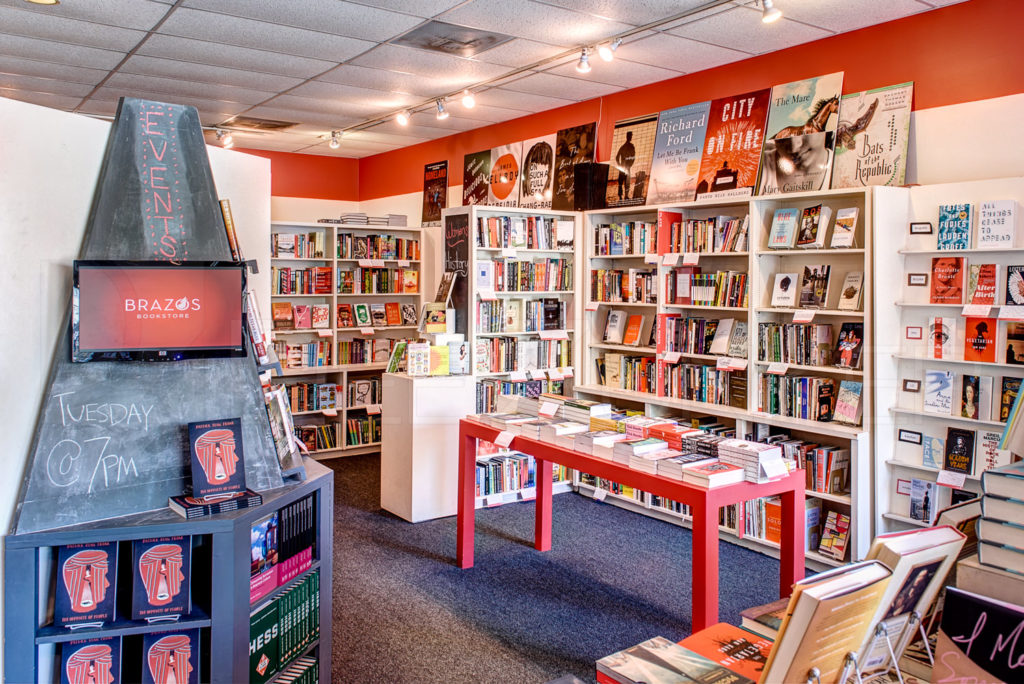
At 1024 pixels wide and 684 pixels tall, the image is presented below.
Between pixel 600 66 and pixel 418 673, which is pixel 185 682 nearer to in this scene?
pixel 418 673

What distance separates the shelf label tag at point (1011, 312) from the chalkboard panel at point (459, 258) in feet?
10.6

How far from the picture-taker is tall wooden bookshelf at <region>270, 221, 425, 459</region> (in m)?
7.17

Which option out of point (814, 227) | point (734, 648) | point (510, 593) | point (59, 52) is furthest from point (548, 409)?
point (59, 52)

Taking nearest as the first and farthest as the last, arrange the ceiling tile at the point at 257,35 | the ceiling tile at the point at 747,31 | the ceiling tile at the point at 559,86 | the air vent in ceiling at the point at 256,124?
1. the ceiling tile at the point at 747,31
2. the ceiling tile at the point at 257,35
3. the ceiling tile at the point at 559,86
4. the air vent in ceiling at the point at 256,124

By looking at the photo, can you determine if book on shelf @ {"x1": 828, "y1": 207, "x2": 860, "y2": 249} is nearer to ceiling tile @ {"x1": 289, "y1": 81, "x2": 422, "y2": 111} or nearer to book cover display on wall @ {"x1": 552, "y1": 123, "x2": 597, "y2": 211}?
book cover display on wall @ {"x1": 552, "y1": 123, "x2": 597, "y2": 211}

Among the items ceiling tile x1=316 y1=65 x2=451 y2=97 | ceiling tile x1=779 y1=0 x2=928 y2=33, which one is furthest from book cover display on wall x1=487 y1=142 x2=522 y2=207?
ceiling tile x1=779 y1=0 x2=928 y2=33

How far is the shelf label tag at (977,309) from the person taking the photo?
12.3 ft

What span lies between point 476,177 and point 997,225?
4.82m

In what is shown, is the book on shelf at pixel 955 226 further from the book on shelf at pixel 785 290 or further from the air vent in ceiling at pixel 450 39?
the air vent in ceiling at pixel 450 39

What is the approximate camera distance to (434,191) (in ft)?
26.8

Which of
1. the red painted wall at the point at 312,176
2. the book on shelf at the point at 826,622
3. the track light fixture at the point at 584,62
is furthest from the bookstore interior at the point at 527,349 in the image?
the red painted wall at the point at 312,176

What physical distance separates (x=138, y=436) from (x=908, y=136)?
4.16 m

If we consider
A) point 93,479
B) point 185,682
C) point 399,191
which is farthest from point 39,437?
point 399,191

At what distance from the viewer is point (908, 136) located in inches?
167
